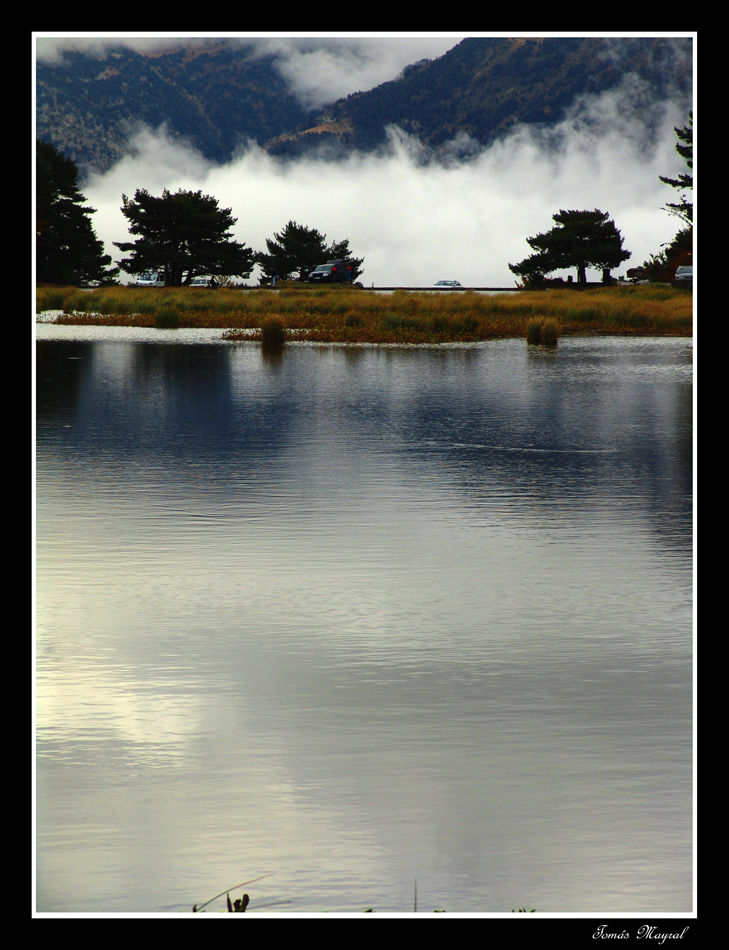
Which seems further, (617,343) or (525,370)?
(617,343)

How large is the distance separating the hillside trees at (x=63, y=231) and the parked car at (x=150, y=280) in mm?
3943

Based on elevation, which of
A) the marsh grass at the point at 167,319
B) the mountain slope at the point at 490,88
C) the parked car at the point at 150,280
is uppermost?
the mountain slope at the point at 490,88

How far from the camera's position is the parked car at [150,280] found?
73188mm

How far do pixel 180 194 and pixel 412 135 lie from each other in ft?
90.3

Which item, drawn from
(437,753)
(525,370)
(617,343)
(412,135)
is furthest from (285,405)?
(412,135)

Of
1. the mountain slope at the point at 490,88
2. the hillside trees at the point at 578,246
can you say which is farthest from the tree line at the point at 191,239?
the mountain slope at the point at 490,88

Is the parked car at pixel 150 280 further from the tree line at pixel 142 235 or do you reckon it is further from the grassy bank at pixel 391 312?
the grassy bank at pixel 391 312

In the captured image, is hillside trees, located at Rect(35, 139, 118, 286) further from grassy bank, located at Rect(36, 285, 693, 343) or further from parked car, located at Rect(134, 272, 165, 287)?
grassy bank, located at Rect(36, 285, 693, 343)

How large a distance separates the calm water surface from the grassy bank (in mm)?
25724

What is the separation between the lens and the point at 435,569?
841cm

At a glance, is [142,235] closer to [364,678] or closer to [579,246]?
[579,246]

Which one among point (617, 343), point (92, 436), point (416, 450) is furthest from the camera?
point (617, 343)

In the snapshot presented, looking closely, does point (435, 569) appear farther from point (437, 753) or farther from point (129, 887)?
point (129, 887)

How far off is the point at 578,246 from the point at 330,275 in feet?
55.6
